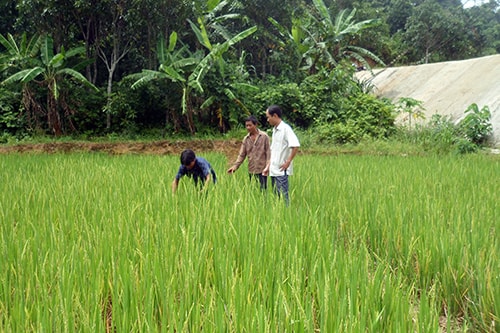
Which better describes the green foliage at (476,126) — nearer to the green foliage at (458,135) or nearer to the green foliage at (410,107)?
the green foliage at (458,135)

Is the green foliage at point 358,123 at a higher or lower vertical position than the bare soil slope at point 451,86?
lower

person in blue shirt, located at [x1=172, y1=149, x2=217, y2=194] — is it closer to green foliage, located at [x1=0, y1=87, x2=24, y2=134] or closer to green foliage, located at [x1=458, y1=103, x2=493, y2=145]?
green foliage, located at [x1=458, y1=103, x2=493, y2=145]

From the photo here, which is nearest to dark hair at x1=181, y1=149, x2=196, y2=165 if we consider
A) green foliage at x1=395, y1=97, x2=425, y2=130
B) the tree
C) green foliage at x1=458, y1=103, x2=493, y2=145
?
green foliage at x1=458, y1=103, x2=493, y2=145

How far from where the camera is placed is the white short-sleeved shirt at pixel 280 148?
358 centimetres

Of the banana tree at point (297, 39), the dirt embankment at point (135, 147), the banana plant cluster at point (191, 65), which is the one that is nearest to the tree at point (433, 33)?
the banana tree at point (297, 39)

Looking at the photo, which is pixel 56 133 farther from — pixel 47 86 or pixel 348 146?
pixel 348 146

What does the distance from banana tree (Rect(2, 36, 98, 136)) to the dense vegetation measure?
0.02 metres

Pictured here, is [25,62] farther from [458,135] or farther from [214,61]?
[458,135]

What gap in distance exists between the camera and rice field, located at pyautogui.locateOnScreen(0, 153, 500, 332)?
4.21ft

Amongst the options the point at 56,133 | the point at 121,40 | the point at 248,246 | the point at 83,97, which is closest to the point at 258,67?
the point at 121,40

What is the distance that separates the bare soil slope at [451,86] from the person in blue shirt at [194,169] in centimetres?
784

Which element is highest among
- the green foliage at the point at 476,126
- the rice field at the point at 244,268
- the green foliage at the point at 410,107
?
the green foliage at the point at 410,107

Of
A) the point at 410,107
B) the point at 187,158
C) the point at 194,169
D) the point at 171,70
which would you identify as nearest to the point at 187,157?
the point at 187,158

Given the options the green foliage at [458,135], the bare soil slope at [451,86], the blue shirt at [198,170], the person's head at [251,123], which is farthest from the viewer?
the bare soil slope at [451,86]
